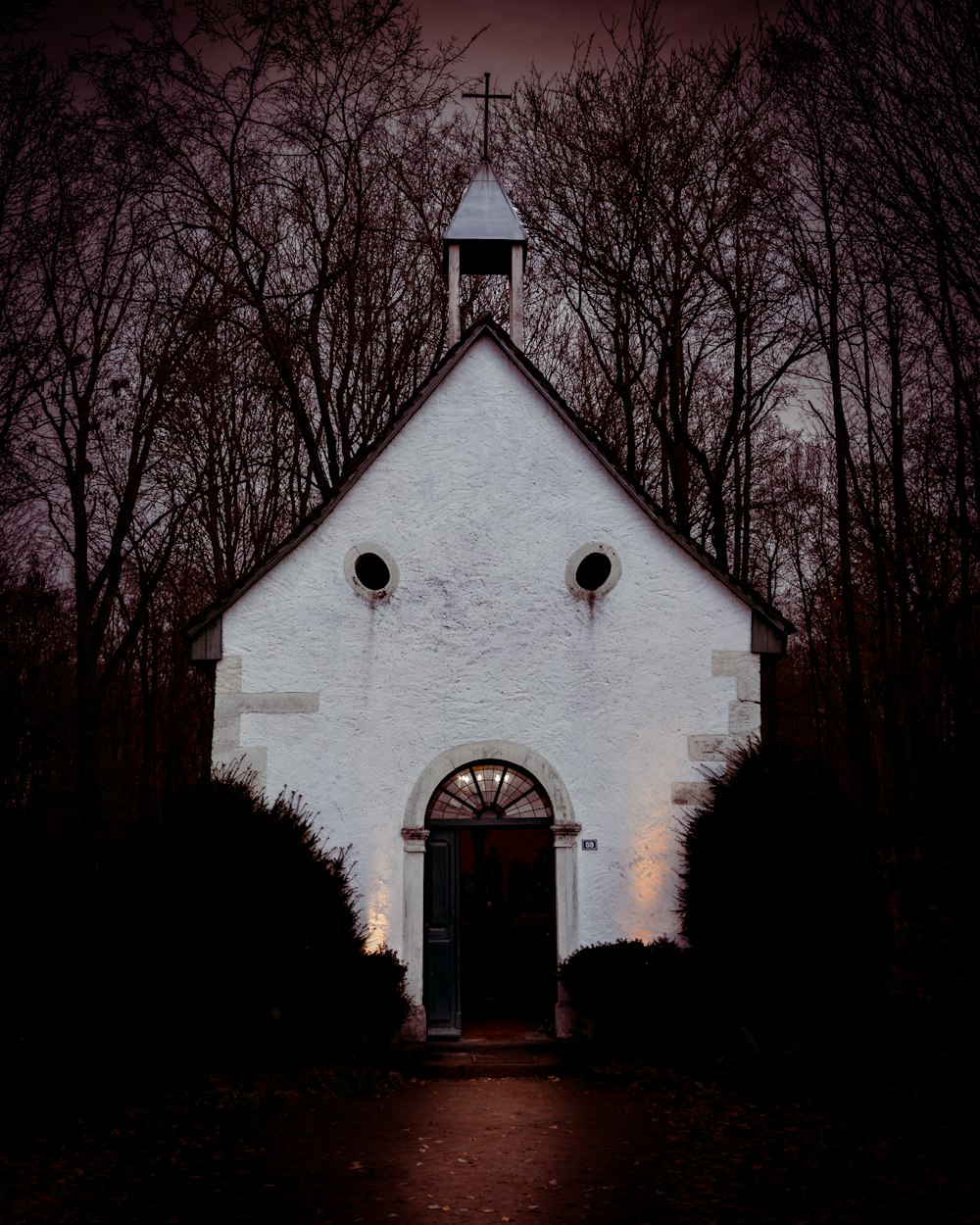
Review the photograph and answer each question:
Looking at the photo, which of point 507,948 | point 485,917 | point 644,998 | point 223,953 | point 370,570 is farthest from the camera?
point 485,917

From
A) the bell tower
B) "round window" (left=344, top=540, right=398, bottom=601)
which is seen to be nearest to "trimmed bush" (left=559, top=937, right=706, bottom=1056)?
"round window" (left=344, top=540, right=398, bottom=601)

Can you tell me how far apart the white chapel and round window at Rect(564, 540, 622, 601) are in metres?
0.03

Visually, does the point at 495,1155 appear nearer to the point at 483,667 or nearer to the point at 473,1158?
the point at 473,1158

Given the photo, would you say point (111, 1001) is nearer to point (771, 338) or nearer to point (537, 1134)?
point (537, 1134)

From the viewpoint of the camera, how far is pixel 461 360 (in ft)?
46.3

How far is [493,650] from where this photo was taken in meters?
13.4

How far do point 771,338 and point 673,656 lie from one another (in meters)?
9.93

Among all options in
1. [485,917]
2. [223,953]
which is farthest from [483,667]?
[485,917]

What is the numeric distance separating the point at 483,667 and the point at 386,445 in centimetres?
291

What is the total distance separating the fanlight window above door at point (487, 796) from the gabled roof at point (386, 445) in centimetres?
306

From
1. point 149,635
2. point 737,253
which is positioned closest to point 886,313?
point 737,253

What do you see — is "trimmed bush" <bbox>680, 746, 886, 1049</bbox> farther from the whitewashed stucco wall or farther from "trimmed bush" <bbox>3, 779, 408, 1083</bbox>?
"trimmed bush" <bbox>3, 779, 408, 1083</bbox>

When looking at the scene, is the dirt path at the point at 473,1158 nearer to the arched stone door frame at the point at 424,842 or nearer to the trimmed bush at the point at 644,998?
the trimmed bush at the point at 644,998

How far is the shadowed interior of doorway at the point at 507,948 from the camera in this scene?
565 inches
